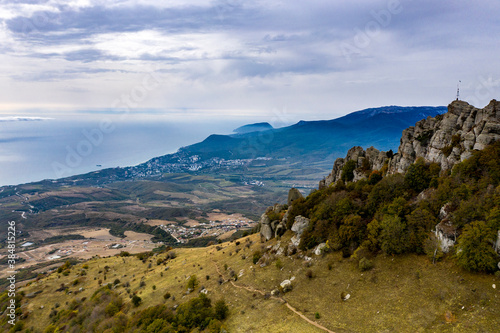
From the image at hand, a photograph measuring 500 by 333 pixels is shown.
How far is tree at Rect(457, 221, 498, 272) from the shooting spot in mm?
22188

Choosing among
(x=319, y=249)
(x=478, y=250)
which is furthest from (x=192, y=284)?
(x=478, y=250)

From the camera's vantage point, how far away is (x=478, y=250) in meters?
22.5

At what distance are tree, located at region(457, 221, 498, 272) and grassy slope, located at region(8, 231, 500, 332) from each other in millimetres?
930

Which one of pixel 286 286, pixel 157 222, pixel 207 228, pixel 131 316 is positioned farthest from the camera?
pixel 157 222

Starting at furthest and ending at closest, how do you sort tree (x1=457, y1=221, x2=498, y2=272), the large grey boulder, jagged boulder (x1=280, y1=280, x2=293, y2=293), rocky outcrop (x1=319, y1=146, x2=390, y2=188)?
1. rocky outcrop (x1=319, y1=146, x2=390, y2=188)
2. the large grey boulder
3. jagged boulder (x1=280, y1=280, x2=293, y2=293)
4. tree (x1=457, y1=221, x2=498, y2=272)

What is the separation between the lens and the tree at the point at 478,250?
22188 mm

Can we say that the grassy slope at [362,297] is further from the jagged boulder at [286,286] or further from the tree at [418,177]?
the tree at [418,177]

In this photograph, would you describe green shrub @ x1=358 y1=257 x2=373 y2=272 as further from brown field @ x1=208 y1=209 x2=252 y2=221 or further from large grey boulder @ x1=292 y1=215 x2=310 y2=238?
brown field @ x1=208 y1=209 x2=252 y2=221

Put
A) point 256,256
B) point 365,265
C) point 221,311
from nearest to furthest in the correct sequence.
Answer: point 365,265
point 221,311
point 256,256

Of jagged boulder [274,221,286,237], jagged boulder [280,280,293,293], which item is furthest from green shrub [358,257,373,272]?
jagged boulder [274,221,286,237]

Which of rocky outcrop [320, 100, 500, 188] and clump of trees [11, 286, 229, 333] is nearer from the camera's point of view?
clump of trees [11, 286, 229, 333]

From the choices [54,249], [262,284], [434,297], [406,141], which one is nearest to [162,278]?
[262,284]

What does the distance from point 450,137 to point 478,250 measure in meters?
19.4

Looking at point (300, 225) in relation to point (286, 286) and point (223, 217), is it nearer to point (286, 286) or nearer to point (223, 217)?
point (286, 286)
